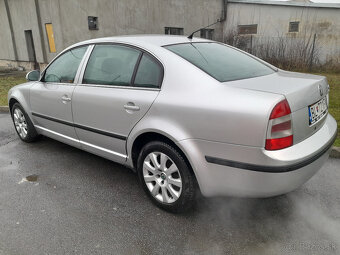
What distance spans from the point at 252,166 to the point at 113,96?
146cm

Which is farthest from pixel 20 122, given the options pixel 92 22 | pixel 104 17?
pixel 104 17

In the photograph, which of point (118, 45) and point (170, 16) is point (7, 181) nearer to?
point (118, 45)

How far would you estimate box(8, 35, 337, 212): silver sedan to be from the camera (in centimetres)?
199

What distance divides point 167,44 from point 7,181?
2.39 meters

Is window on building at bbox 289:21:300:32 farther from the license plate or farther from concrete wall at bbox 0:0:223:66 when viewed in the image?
the license plate

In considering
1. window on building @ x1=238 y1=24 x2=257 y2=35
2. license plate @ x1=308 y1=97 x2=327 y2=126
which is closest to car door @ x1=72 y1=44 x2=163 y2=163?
license plate @ x1=308 y1=97 x2=327 y2=126

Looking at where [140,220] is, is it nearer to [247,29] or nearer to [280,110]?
[280,110]

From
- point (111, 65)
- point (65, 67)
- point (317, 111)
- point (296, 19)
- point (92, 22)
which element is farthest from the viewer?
point (296, 19)

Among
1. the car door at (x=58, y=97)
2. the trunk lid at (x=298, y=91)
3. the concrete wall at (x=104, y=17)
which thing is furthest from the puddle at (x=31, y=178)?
the concrete wall at (x=104, y=17)

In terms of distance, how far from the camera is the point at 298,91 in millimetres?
2076

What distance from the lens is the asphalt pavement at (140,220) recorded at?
2.21 metres

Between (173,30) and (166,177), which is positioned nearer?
(166,177)

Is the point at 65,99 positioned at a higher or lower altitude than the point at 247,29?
lower

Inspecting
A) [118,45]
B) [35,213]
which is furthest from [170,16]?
[35,213]
